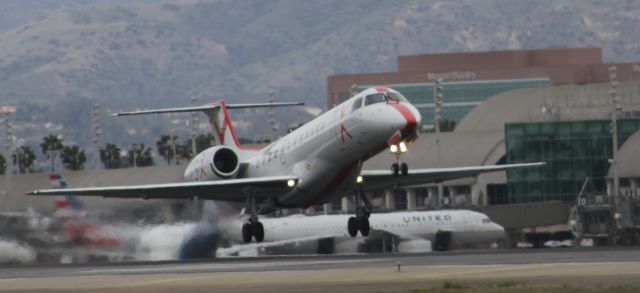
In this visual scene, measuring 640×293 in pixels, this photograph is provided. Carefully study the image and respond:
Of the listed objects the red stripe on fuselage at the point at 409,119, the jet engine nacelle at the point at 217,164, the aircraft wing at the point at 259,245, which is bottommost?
the aircraft wing at the point at 259,245

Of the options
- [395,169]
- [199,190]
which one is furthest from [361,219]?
[199,190]

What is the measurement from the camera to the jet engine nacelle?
232ft

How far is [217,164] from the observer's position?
71.1m

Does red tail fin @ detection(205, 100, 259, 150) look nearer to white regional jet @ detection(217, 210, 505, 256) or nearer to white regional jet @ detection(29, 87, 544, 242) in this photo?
white regional jet @ detection(29, 87, 544, 242)

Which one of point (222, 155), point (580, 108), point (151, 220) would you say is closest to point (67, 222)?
point (151, 220)

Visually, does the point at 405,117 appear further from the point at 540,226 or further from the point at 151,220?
the point at 540,226

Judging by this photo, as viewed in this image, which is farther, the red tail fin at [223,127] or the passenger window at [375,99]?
the red tail fin at [223,127]

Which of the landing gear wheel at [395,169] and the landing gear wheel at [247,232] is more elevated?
the landing gear wheel at [395,169]

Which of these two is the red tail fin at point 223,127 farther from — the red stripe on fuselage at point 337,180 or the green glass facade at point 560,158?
the green glass facade at point 560,158

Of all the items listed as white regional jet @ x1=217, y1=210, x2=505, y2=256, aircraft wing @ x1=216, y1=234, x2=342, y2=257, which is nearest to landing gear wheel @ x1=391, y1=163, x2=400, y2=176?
aircraft wing @ x1=216, y1=234, x2=342, y2=257

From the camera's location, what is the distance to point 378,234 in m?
98.1

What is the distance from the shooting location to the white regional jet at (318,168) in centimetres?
6078

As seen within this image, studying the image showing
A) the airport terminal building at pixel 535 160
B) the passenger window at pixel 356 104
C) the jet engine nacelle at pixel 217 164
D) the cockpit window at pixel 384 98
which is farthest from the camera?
the airport terminal building at pixel 535 160

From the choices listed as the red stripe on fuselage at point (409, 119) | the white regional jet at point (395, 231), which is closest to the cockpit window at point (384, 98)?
the red stripe on fuselage at point (409, 119)
